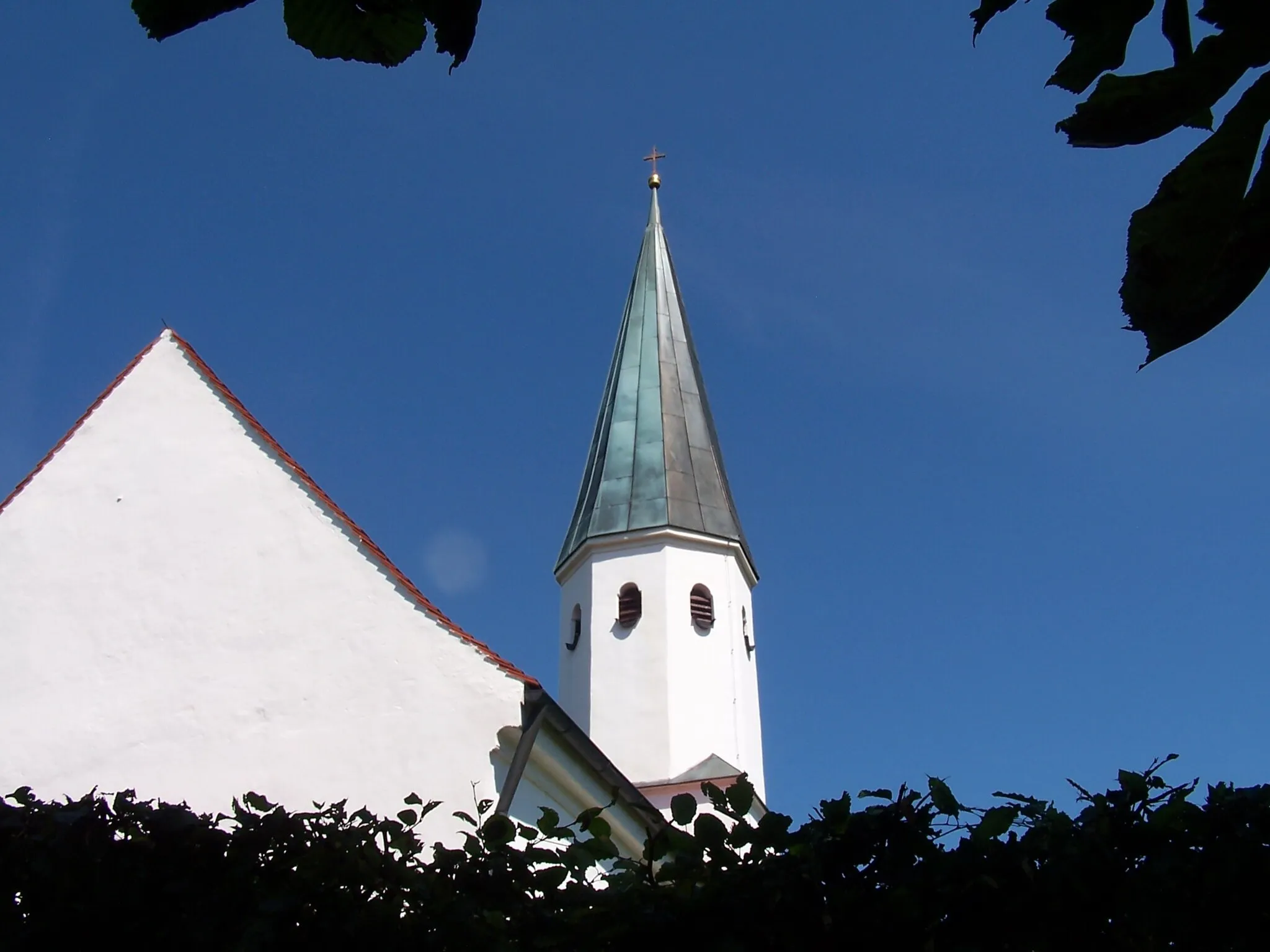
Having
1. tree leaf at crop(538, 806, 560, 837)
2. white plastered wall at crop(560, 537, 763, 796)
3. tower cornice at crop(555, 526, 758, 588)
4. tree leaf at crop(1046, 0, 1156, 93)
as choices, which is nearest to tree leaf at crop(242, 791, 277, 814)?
tree leaf at crop(538, 806, 560, 837)

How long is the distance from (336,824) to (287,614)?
14.7 ft

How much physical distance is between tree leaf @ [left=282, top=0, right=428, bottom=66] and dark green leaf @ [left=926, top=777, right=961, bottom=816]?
3.42m

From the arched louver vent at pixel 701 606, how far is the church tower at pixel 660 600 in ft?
0.06

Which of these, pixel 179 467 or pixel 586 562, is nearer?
pixel 179 467

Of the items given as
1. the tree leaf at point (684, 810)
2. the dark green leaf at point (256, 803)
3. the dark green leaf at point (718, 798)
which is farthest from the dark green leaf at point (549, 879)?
the dark green leaf at point (256, 803)

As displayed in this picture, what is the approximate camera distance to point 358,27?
76.0 inches

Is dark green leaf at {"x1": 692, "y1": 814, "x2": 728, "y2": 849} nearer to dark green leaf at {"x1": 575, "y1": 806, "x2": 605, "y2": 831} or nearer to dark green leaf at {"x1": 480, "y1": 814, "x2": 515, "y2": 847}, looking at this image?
dark green leaf at {"x1": 575, "y1": 806, "x2": 605, "y2": 831}

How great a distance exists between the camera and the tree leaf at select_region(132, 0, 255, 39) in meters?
1.79

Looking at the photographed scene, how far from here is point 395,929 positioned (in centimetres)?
471

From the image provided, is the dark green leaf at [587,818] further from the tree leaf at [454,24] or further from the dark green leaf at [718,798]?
the tree leaf at [454,24]

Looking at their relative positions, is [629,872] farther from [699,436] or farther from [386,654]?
[699,436]

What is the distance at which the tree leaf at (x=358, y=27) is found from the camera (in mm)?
1912

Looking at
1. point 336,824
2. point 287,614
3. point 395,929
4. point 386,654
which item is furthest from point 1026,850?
point 287,614

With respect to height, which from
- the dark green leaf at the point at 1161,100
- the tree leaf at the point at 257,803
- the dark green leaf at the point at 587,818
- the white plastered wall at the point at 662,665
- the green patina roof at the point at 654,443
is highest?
the green patina roof at the point at 654,443
